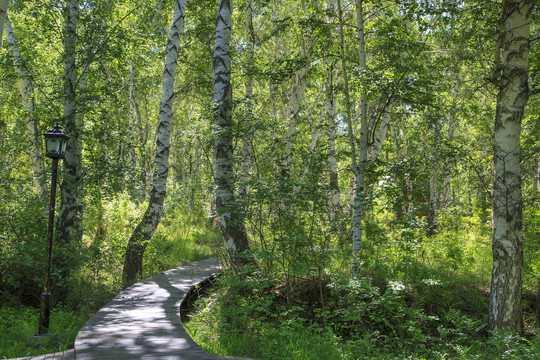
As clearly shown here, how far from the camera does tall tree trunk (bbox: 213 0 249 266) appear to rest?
259 inches

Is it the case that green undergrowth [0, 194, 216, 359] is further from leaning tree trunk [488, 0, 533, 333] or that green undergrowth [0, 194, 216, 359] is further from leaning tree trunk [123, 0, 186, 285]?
leaning tree trunk [488, 0, 533, 333]

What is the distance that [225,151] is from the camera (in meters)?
6.94

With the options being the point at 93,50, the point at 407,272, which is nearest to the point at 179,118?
the point at 93,50

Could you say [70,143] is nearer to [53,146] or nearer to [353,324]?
[53,146]

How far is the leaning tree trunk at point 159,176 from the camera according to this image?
8.32m

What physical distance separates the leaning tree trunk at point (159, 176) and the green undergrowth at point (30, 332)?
208cm

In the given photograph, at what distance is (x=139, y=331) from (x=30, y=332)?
173 centimetres

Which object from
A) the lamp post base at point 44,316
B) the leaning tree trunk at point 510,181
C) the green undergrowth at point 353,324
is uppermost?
the leaning tree trunk at point 510,181

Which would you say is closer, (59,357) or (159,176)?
(59,357)

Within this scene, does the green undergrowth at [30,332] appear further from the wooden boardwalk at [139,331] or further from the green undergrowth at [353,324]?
the green undergrowth at [353,324]

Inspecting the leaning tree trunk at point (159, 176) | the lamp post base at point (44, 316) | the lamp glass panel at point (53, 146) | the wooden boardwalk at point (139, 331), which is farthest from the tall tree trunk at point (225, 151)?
the lamp post base at point (44, 316)

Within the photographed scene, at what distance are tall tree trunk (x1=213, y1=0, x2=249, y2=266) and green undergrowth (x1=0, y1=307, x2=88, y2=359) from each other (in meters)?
2.69

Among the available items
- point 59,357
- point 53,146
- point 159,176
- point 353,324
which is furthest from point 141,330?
point 159,176

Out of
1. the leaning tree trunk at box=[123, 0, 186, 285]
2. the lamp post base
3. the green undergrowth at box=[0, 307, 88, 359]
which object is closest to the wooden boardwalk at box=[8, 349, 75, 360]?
the green undergrowth at box=[0, 307, 88, 359]
